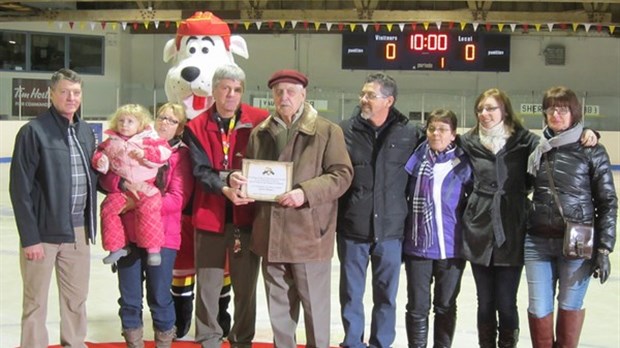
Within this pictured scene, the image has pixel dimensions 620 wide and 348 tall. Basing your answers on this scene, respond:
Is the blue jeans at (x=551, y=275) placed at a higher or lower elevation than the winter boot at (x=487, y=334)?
higher

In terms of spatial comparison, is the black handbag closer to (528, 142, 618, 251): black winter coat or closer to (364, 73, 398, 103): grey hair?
(528, 142, 618, 251): black winter coat

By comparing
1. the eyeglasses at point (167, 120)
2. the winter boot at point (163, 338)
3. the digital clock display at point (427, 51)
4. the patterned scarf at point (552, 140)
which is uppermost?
the digital clock display at point (427, 51)

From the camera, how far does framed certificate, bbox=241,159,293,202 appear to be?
2.88 m

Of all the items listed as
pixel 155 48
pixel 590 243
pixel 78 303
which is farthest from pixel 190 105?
pixel 155 48

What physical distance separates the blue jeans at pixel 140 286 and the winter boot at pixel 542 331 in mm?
1545

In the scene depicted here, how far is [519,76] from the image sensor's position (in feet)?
53.5

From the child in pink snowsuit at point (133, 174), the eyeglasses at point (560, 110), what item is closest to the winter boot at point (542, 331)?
the eyeglasses at point (560, 110)

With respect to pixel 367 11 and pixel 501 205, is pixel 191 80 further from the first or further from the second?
pixel 367 11

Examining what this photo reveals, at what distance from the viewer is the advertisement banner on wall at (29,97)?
14.3 m

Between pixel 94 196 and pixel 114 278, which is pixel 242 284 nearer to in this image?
pixel 94 196

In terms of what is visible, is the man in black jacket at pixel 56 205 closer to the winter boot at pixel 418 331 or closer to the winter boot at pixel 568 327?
the winter boot at pixel 418 331

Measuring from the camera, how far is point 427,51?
583 inches

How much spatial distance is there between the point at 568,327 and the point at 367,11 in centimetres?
932

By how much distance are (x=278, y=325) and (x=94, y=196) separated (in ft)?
3.03
